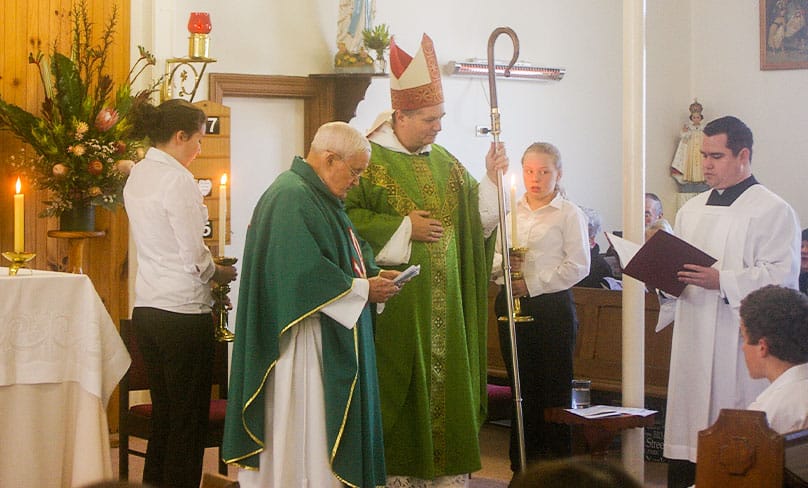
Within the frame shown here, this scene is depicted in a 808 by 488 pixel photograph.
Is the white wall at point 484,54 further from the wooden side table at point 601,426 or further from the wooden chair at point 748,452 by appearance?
the wooden chair at point 748,452

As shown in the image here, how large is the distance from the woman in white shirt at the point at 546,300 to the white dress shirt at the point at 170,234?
4.84 ft

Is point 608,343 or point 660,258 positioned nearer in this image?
point 660,258

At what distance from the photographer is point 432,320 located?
470 centimetres

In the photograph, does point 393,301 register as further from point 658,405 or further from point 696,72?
point 696,72

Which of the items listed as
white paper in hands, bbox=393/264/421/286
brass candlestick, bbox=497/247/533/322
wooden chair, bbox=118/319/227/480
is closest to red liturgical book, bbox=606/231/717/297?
brass candlestick, bbox=497/247/533/322

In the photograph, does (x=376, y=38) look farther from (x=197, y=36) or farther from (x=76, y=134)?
(x=76, y=134)

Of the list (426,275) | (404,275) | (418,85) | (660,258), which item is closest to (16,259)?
(404,275)

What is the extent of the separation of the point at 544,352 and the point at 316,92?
9.68ft

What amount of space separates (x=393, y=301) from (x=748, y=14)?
6445 millimetres

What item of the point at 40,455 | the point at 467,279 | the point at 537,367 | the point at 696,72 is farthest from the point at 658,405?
the point at 696,72

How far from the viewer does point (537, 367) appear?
17.7 ft

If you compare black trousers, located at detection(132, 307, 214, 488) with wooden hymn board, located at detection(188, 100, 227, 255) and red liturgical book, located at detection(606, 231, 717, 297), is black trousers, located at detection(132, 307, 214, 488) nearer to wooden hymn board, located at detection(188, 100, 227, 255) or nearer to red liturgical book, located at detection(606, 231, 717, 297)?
red liturgical book, located at detection(606, 231, 717, 297)

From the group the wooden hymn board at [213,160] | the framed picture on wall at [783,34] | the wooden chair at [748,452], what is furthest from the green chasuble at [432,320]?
the framed picture on wall at [783,34]

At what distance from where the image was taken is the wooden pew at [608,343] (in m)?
6.47
